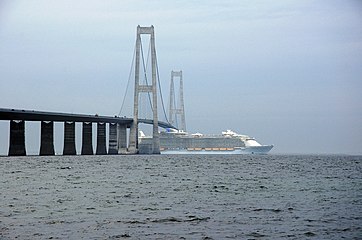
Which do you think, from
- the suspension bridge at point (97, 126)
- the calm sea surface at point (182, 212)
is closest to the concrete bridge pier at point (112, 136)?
the suspension bridge at point (97, 126)

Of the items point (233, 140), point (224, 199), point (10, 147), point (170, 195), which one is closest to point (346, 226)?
point (224, 199)

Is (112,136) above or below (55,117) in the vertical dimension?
below

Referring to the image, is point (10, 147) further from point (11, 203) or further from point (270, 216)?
point (270, 216)

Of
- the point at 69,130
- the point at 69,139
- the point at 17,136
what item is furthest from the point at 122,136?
the point at 17,136

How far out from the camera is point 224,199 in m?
21.5

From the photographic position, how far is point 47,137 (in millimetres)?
77625

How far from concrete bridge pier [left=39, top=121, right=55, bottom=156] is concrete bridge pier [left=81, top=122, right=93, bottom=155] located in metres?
5.38

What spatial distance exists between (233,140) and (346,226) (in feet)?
341

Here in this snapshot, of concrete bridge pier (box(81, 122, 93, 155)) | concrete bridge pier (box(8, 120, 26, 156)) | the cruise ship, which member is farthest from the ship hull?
concrete bridge pier (box(8, 120, 26, 156))

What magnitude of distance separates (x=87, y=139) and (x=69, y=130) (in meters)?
4.52

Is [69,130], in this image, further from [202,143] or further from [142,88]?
[202,143]

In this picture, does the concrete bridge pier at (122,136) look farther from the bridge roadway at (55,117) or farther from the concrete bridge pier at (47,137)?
the concrete bridge pier at (47,137)

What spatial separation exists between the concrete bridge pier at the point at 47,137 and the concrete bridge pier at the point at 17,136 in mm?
2853

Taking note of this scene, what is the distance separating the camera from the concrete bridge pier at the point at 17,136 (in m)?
72.8
